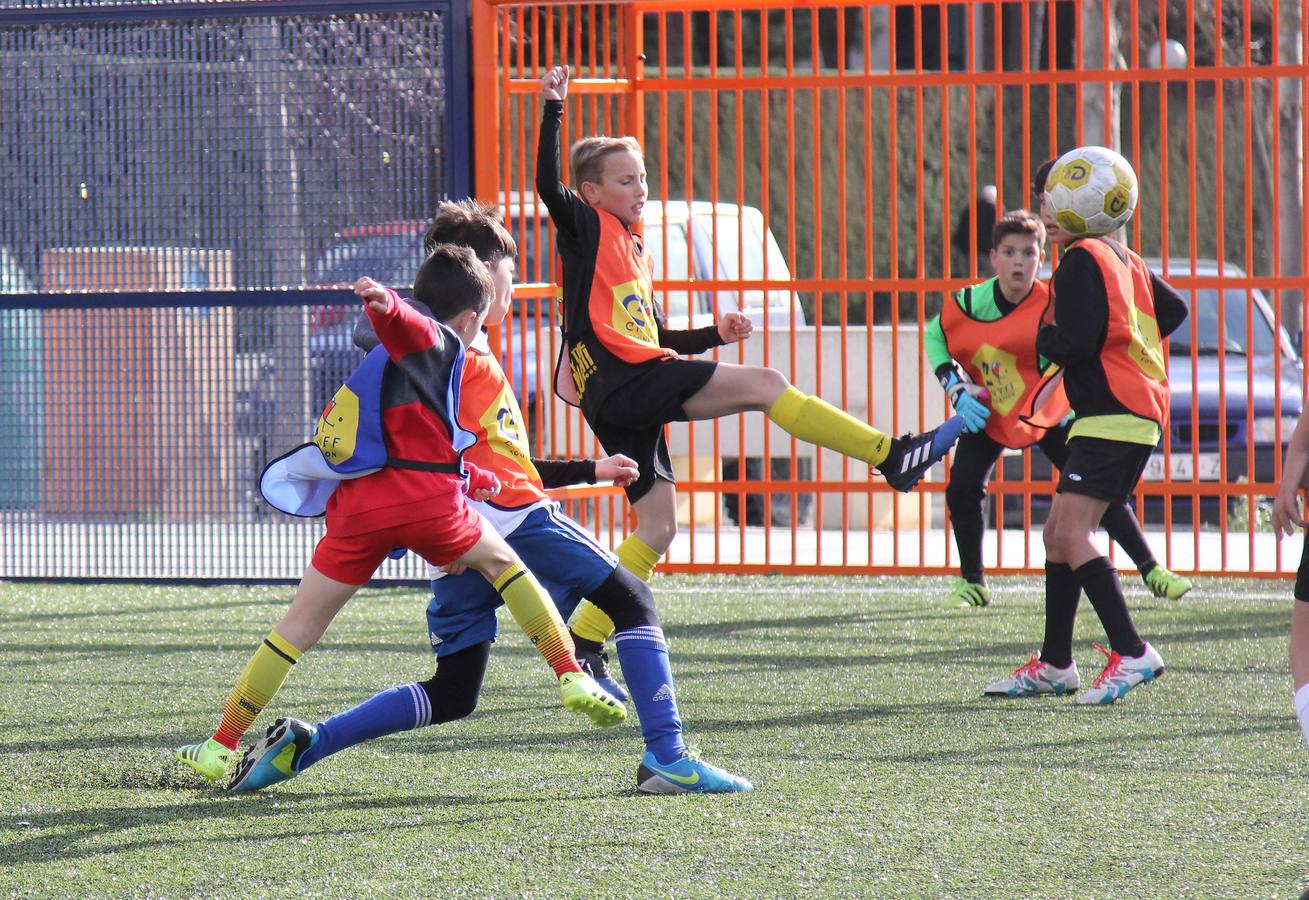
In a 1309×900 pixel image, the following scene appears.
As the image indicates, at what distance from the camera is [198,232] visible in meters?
8.14

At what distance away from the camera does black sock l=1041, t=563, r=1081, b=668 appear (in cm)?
569

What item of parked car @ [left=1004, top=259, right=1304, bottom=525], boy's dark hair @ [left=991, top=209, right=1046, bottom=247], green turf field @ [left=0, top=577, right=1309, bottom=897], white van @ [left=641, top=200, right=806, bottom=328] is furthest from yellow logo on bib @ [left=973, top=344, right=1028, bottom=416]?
parked car @ [left=1004, top=259, right=1304, bottom=525]

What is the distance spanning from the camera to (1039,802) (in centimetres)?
423

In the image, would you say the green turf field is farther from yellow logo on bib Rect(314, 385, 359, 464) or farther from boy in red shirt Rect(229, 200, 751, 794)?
yellow logo on bib Rect(314, 385, 359, 464)

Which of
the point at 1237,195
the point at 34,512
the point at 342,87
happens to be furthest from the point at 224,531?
the point at 1237,195

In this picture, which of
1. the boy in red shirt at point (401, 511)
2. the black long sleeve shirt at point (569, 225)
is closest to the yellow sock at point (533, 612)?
the boy in red shirt at point (401, 511)

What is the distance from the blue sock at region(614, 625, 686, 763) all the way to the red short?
0.45 metres

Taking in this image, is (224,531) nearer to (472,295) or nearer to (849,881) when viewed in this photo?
(472,295)

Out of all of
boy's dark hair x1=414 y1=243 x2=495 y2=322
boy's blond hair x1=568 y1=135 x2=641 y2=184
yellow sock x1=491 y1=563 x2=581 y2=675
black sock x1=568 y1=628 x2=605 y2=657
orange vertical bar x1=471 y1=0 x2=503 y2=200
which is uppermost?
orange vertical bar x1=471 y1=0 x2=503 y2=200

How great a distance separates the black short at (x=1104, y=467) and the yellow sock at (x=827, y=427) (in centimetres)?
60

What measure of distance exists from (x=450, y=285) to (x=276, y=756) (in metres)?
1.14

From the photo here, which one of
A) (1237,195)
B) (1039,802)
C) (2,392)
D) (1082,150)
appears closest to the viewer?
(1039,802)

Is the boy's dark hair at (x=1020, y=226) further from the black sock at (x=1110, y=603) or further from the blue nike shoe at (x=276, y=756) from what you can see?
the blue nike shoe at (x=276, y=756)

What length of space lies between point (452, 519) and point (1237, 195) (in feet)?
62.2
